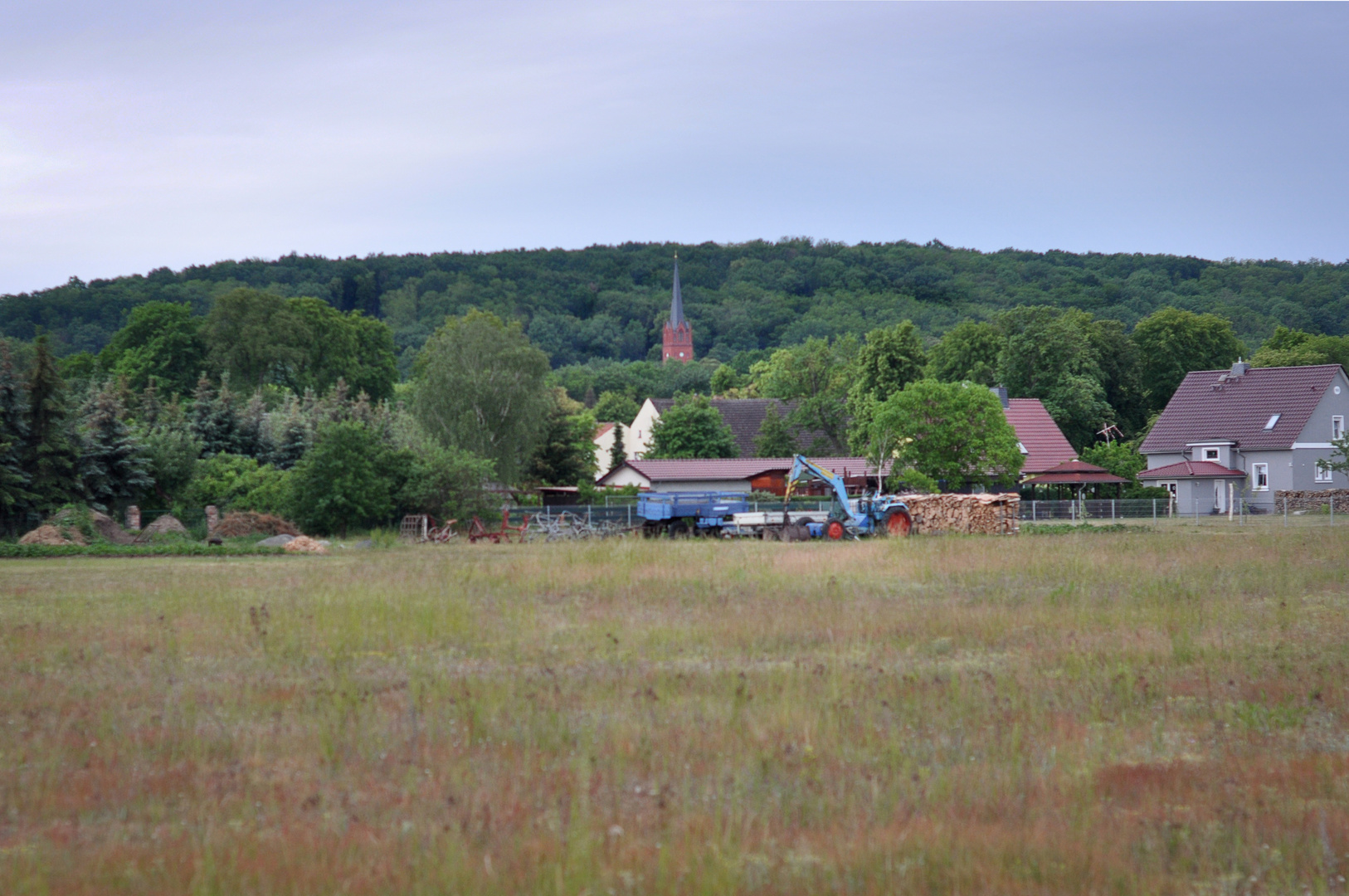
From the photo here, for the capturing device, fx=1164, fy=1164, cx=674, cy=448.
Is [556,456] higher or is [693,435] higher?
[693,435]

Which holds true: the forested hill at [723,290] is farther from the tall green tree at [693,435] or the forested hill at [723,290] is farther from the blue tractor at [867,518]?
the blue tractor at [867,518]

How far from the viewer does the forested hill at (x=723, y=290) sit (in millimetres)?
112688

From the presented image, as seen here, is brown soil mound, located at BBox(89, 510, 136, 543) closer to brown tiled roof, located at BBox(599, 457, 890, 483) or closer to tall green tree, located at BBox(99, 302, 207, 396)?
brown tiled roof, located at BBox(599, 457, 890, 483)

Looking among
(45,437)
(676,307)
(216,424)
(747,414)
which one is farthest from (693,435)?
(676,307)

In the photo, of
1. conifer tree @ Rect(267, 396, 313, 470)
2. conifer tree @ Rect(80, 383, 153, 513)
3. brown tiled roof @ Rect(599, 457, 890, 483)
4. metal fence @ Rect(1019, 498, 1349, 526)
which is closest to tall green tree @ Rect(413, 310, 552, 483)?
brown tiled roof @ Rect(599, 457, 890, 483)

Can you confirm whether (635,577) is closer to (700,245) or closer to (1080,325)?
(1080,325)

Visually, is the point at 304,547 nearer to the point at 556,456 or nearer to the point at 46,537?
the point at 46,537

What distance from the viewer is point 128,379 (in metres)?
70.4

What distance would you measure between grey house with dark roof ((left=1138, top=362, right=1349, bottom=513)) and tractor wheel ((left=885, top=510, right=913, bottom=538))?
2713 cm

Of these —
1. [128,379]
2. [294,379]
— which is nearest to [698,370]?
[294,379]

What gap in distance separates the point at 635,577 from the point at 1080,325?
68.4 m

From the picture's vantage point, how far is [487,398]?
5959 centimetres

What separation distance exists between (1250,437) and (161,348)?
65.1 meters

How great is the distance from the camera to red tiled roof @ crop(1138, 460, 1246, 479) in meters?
60.5
